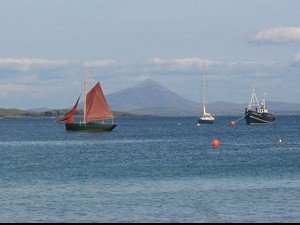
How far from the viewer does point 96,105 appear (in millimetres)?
148000

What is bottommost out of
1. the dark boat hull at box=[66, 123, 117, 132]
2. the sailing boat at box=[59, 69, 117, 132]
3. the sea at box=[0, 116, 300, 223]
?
the sea at box=[0, 116, 300, 223]

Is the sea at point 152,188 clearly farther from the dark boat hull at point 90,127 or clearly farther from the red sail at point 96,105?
the dark boat hull at point 90,127

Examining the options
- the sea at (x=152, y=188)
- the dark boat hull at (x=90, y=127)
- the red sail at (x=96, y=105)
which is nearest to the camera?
the sea at (x=152, y=188)

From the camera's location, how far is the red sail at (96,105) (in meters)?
147

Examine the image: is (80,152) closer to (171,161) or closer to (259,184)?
(171,161)

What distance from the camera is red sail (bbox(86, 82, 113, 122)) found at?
5797 inches

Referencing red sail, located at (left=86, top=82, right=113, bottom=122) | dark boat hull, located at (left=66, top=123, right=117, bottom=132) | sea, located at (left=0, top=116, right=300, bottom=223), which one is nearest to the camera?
sea, located at (left=0, top=116, right=300, bottom=223)

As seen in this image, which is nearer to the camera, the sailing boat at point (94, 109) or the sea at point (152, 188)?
the sea at point (152, 188)

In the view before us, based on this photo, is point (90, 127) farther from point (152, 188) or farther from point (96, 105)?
point (152, 188)

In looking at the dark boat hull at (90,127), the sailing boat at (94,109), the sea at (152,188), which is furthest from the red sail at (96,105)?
the sea at (152,188)

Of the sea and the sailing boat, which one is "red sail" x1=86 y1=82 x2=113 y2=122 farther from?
the sea

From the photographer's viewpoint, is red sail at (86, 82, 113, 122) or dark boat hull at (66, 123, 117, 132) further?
dark boat hull at (66, 123, 117, 132)

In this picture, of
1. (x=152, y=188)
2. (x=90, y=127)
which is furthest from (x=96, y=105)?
(x=152, y=188)

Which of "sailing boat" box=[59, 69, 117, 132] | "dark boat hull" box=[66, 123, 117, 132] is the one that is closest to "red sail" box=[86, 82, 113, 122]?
"sailing boat" box=[59, 69, 117, 132]
